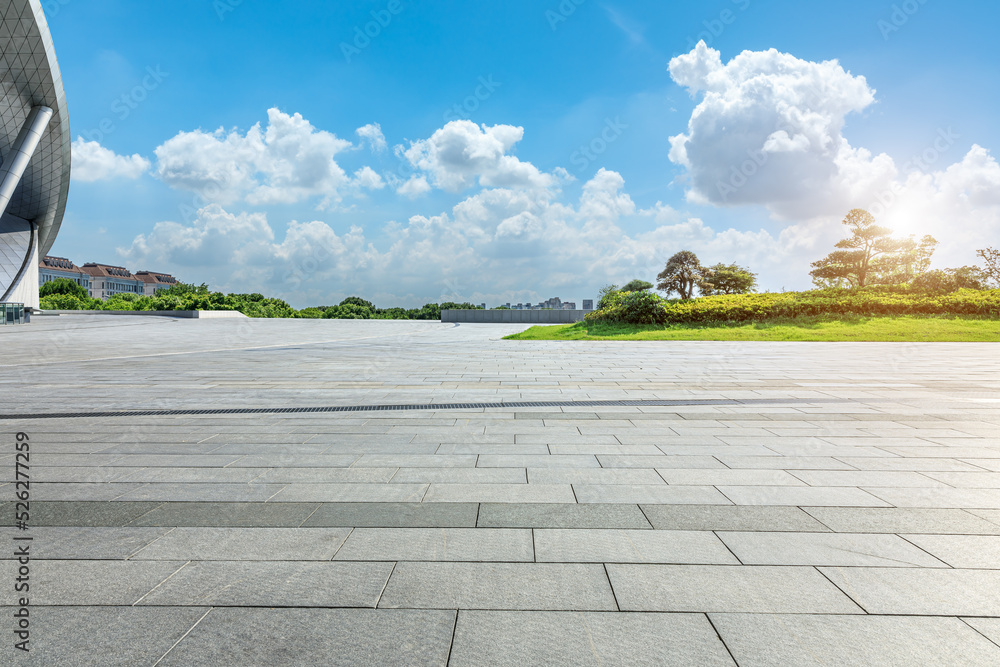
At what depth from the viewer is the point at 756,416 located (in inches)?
264

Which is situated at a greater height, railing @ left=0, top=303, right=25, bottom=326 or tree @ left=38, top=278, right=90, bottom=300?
tree @ left=38, top=278, right=90, bottom=300

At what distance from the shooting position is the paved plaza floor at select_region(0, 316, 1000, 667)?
84.0 inches

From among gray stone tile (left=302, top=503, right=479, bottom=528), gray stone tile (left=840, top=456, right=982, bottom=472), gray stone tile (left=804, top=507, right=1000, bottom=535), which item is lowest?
gray stone tile (left=302, top=503, right=479, bottom=528)

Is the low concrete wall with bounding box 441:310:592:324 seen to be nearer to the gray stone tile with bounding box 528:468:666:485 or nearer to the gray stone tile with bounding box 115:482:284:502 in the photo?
the gray stone tile with bounding box 528:468:666:485

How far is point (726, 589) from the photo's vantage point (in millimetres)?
2504

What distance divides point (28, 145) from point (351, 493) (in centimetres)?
4012

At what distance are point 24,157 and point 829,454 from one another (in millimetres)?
42334

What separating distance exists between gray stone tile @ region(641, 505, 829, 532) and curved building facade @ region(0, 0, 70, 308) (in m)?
37.6

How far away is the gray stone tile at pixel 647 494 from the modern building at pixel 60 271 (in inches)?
5525

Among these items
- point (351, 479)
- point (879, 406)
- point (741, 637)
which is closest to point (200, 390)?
point (351, 479)

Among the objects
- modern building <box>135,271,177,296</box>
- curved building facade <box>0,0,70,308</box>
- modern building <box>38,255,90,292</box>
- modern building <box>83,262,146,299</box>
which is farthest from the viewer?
modern building <box>135,271,177,296</box>

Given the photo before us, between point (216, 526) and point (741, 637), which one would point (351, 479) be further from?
point (741, 637)

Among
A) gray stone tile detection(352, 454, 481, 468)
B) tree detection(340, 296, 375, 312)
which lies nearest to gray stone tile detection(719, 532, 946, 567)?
gray stone tile detection(352, 454, 481, 468)

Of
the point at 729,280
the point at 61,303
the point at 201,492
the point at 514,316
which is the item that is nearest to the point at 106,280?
the point at 61,303
